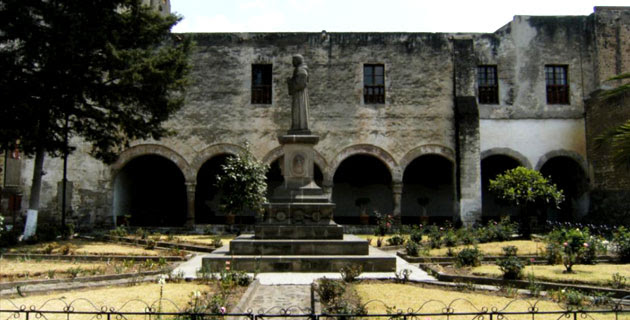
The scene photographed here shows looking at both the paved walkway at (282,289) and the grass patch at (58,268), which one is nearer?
the paved walkway at (282,289)

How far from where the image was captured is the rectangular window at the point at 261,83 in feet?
68.4

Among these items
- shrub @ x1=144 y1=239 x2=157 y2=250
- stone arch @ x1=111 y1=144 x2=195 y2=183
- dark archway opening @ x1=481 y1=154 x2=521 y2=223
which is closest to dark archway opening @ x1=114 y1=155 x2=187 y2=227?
stone arch @ x1=111 y1=144 x2=195 y2=183

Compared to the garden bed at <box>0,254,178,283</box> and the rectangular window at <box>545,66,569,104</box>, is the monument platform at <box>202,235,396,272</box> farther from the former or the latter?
the rectangular window at <box>545,66,569,104</box>

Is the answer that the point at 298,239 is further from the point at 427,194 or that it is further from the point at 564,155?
the point at 427,194

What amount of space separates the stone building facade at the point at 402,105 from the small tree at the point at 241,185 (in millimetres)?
3926

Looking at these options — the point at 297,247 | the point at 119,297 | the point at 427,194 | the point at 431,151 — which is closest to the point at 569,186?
the point at 427,194

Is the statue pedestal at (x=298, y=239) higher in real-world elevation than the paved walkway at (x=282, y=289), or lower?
higher

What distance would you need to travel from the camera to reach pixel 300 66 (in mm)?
12188

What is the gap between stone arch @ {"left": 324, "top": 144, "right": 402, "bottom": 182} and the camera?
66.5 feet

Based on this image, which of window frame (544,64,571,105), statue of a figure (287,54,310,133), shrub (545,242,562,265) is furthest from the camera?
window frame (544,64,571,105)

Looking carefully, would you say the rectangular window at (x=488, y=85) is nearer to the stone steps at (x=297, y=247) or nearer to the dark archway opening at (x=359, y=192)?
the dark archway opening at (x=359, y=192)

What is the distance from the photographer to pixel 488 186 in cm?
2266

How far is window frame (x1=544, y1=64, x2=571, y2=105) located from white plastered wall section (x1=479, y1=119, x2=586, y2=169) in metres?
0.85

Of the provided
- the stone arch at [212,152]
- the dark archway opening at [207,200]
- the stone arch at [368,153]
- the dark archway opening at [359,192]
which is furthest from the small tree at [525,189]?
the dark archway opening at [207,200]
